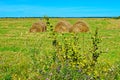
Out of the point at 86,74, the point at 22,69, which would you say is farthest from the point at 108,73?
the point at 22,69

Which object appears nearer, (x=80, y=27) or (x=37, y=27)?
(x=80, y=27)

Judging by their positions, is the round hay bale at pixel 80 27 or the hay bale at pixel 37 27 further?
the hay bale at pixel 37 27

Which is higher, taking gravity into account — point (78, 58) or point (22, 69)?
point (78, 58)

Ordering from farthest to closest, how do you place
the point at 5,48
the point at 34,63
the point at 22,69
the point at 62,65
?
the point at 5,48 < the point at 22,69 < the point at 34,63 < the point at 62,65

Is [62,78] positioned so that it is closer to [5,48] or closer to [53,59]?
[53,59]

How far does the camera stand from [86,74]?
671 centimetres

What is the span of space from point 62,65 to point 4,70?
8.69ft

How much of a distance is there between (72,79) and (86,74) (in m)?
0.29

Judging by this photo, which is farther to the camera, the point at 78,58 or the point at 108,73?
the point at 108,73

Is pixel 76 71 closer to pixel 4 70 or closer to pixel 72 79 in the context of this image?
pixel 72 79

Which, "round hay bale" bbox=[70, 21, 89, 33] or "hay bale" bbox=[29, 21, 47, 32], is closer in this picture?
"round hay bale" bbox=[70, 21, 89, 33]

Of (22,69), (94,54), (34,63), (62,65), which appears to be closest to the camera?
(94,54)

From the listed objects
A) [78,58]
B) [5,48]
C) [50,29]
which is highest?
[50,29]

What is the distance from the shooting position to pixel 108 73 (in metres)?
7.27
